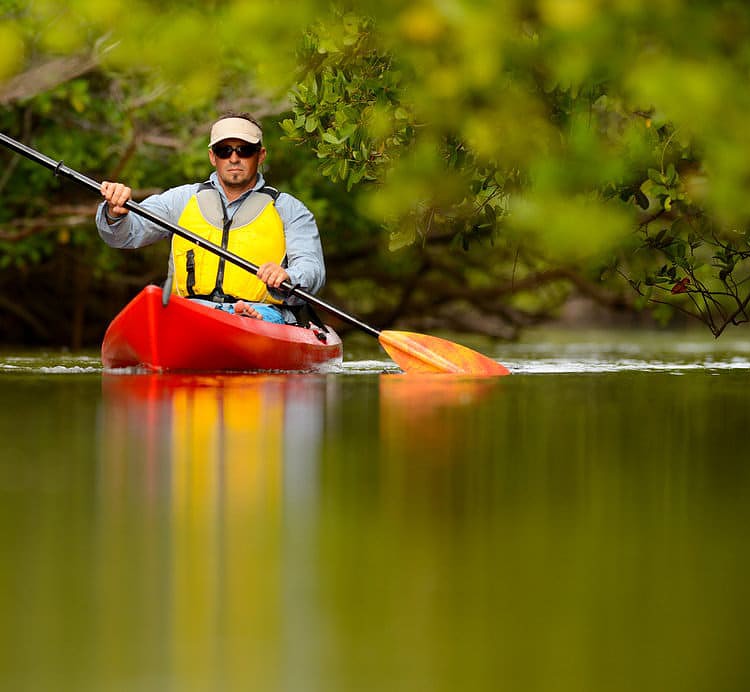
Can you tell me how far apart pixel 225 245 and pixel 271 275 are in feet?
1.35

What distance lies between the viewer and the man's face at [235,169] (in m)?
8.17

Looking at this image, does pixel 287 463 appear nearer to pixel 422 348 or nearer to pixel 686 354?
pixel 422 348

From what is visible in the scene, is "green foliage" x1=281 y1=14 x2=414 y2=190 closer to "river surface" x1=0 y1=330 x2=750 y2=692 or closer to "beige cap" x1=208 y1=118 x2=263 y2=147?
"beige cap" x1=208 y1=118 x2=263 y2=147

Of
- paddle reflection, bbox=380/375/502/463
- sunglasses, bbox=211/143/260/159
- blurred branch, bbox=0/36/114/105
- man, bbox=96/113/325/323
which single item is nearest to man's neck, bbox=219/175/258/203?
man, bbox=96/113/325/323

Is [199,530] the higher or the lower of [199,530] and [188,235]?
the lower

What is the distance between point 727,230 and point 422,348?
2079mm

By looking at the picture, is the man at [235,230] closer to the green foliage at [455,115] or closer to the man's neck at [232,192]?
the man's neck at [232,192]

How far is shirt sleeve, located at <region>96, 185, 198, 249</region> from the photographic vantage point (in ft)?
26.3

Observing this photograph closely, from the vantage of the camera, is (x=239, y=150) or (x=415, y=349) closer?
(x=239, y=150)

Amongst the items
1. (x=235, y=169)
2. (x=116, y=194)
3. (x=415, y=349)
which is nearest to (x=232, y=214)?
(x=235, y=169)

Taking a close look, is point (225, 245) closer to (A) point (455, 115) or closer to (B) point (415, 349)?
(B) point (415, 349)

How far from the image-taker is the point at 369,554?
2727mm

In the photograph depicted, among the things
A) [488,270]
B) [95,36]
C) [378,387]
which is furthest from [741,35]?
[488,270]

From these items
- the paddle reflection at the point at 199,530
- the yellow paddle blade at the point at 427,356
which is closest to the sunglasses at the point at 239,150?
the yellow paddle blade at the point at 427,356
